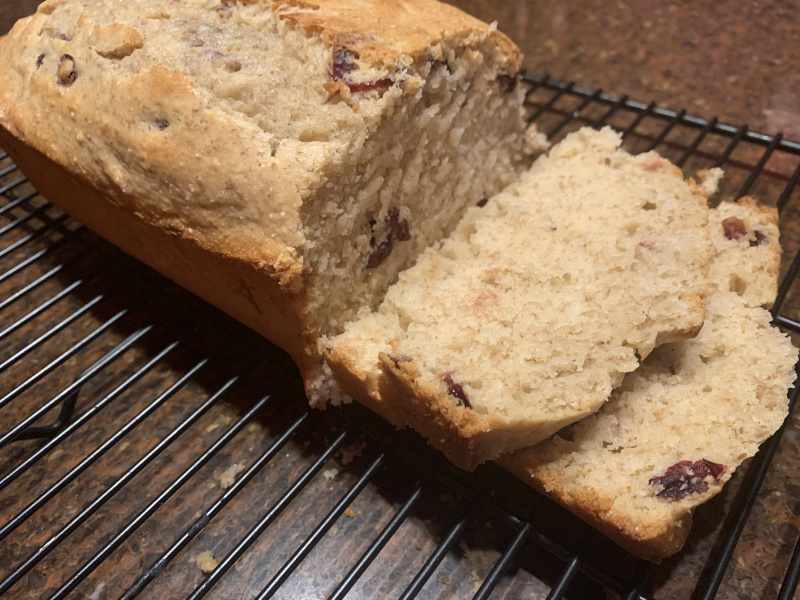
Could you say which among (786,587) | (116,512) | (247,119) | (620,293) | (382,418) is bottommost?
(116,512)

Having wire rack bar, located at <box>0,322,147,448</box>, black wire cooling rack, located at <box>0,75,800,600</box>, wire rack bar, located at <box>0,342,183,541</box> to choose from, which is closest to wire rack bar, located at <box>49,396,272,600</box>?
black wire cooling rack, located at <box>0,75,800,600</box>

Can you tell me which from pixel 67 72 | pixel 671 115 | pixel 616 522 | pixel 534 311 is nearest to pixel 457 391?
pixel 534 311

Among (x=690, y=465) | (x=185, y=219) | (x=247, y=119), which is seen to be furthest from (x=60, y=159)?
(x=690, y=465)

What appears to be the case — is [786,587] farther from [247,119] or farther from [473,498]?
[247,119]

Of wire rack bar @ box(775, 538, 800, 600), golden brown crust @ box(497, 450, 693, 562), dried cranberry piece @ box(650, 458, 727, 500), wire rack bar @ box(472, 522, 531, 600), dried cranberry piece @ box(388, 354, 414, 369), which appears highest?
dried cranberry piece @ box(388, 354, 414, 369)

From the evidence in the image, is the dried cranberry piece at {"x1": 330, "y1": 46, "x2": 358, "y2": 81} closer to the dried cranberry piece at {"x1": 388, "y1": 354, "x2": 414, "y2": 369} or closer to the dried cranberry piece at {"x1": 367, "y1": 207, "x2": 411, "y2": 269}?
the dried cranberry piece at {"x1": 367, "y1": 207, "x2": 411, "y2": 269}
